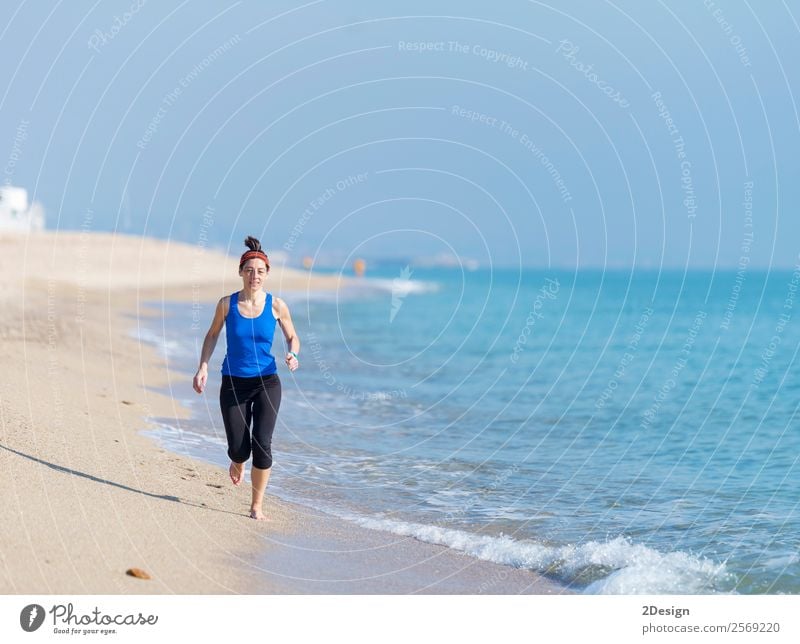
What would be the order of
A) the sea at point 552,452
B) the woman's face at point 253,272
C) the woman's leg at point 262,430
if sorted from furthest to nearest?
the sea at point 552,452, the woman's leg at point 262,430, the woman's face at point 253,272

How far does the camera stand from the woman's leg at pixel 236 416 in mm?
8344

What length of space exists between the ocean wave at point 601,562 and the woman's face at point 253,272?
8.62 ft

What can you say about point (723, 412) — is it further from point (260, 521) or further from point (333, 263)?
point (333, 263)

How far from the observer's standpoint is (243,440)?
27.9 ft

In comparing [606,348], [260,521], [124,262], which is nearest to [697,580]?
[260,521]

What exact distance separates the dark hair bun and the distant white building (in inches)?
3161

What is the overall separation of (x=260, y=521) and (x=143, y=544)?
153 cm

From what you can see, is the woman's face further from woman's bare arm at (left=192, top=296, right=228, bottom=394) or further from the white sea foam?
the white sea foam

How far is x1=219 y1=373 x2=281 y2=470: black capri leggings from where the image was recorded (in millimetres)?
8297

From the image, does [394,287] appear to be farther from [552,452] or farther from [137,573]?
[137,573]

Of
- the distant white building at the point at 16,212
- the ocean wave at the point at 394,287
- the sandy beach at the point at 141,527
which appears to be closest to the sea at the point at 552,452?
the sandy beach at the point at 141,527

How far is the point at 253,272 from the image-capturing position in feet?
26.7

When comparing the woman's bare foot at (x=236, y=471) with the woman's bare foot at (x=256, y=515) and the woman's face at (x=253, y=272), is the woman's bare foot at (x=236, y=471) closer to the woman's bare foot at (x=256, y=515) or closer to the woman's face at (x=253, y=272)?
the woman's bare foot at (x=256, y=515)

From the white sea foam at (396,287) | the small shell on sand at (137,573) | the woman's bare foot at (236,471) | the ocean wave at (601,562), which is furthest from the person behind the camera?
the white sea foam at (396,287)
